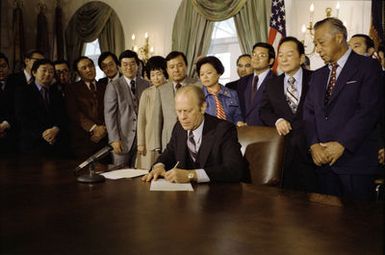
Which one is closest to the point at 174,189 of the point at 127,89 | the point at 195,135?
the point at 195,135

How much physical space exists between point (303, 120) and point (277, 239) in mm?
1609

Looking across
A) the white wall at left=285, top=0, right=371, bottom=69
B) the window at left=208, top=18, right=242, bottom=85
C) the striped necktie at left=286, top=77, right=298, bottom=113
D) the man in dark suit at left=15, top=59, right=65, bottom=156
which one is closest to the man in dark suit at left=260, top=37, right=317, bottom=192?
the striped necktie at left=286, top=77, right=298, bottom=113

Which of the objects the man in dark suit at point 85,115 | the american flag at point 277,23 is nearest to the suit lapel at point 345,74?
the man in dark suit at point 85,115

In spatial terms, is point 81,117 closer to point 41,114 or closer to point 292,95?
point 41,114

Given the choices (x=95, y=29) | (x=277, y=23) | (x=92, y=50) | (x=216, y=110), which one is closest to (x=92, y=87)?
(x=216, y=110)

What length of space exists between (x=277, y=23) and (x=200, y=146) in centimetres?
348

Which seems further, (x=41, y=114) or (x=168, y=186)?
(x=41, y=114)

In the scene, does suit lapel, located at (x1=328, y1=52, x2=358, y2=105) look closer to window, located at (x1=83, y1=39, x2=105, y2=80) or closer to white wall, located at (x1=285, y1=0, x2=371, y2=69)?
white wall, located at (x1=285, y1=0, x2=371, y2=69)

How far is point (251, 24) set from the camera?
548 cm

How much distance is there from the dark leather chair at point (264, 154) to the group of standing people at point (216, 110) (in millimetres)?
121

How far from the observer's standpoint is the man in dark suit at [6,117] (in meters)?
3.10

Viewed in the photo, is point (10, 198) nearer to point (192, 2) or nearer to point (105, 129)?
point (105, 129)

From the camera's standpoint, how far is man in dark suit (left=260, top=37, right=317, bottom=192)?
98.0 inches

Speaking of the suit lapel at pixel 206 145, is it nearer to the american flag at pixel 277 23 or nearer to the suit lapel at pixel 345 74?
the suit lapel at pixel 345 74
